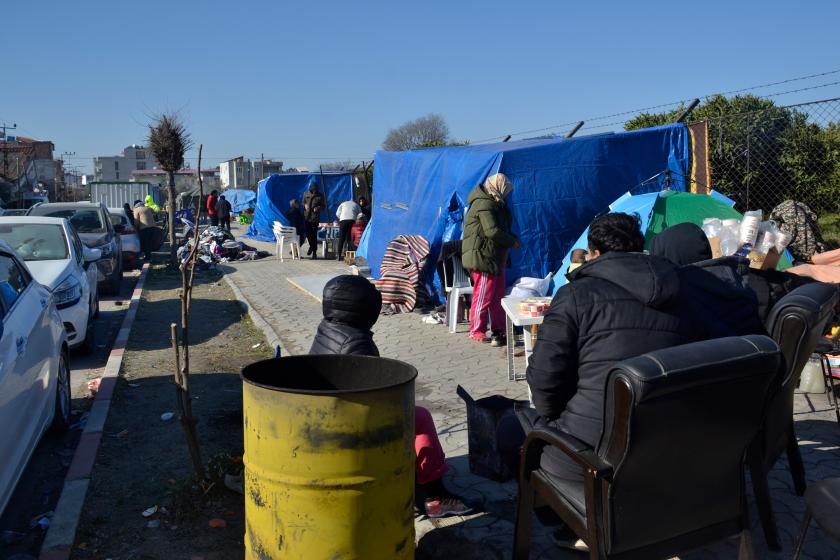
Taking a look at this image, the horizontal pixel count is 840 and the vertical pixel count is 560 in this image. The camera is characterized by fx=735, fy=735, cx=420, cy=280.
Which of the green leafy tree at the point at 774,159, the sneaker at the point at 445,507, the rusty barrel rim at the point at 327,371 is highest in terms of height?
the green leafy tree at the point at 774,159

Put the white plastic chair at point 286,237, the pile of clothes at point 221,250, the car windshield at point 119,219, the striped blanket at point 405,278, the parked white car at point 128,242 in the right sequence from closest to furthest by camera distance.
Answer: the striped blanket at point 405,278 → the parked white car at point 128,242 → the car windshield at point 119,219 → the pile of clothes at point 221,250 → the white plastic chair at point 286,237

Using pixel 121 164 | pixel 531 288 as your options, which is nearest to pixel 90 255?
pixel 531 288

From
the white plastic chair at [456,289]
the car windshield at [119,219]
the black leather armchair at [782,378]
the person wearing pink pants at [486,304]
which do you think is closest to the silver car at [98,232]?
the car windshield at [119,219]

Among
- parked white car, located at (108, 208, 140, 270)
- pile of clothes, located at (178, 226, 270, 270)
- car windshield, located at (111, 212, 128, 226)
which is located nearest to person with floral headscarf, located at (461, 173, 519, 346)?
parked white car, located at (108, 208, 140, 270)

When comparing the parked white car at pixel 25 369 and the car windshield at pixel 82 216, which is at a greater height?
the car windshield at pixel 82 216

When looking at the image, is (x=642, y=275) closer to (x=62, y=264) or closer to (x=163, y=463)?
(x=163, y=463)

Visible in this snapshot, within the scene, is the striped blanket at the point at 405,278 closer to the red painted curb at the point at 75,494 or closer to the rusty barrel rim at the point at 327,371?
the red painted curb at the point at 75,494

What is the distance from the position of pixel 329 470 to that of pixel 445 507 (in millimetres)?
1501

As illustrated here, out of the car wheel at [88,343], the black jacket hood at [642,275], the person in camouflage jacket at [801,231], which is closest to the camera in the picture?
the black jacket hood at [642,275]

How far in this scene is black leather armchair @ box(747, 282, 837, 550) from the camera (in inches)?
137

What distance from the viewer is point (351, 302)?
3824mm

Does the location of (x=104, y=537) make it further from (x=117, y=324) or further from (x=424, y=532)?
(x=117, y=324)

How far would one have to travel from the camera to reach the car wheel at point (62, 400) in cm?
560

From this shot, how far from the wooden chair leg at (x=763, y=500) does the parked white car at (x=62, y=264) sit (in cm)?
684
